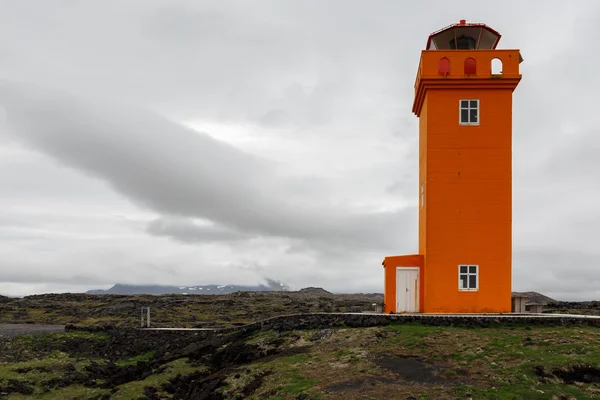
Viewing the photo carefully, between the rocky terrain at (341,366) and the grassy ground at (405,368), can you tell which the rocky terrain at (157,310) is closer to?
the rocky terrain at (341,366)

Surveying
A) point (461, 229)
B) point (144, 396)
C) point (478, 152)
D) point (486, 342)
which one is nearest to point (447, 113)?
A: point (478, 152)

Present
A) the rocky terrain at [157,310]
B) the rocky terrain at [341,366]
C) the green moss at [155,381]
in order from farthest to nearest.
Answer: the rocky terrain at [157,310] → the green moss at [155,381] → the rocky terrain at [341,366]

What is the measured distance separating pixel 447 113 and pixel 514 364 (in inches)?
661

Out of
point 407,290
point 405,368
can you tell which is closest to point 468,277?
point 407,290

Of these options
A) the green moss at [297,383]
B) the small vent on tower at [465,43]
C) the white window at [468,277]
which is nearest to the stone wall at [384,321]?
the white window at [468,277]

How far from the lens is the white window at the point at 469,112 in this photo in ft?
107

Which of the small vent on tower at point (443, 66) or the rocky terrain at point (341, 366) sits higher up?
the small vent on tower at point (443, 66)

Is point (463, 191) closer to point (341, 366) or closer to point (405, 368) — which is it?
point (405, 368)

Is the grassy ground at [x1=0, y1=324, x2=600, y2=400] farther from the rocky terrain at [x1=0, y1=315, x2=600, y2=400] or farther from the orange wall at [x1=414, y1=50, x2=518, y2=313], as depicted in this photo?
the orange wall at [x1=414, y1=50, x2=518, y2=313]

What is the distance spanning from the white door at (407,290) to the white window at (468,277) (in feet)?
8.41

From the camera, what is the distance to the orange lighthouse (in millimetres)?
31547

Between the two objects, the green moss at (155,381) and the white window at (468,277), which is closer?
the green moss at (155,381)

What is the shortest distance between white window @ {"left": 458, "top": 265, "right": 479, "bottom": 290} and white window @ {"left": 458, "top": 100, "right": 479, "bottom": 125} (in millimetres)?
8724

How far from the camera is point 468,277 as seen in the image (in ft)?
104
